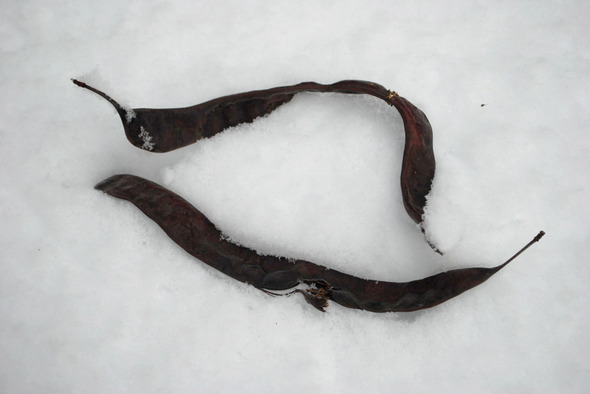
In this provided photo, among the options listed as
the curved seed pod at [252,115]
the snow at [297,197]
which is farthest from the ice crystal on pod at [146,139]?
the snow at [297,197]

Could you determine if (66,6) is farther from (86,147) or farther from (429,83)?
(429,83)

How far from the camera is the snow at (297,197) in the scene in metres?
2.47

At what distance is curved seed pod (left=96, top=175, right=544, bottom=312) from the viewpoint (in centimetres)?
237

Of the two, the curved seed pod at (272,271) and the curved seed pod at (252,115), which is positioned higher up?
the curved seed pod at (252,115)

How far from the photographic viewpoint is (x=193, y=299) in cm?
253

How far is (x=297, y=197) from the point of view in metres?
2.56

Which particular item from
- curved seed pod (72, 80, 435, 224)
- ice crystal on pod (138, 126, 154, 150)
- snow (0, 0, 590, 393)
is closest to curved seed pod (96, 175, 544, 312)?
snow (0, 0, 590, 393)

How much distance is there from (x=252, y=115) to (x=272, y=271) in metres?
0.99

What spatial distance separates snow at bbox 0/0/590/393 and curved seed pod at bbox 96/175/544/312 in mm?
108

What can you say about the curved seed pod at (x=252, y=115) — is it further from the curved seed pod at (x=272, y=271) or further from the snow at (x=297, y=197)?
the curved seed pod at (x=272, y=271)

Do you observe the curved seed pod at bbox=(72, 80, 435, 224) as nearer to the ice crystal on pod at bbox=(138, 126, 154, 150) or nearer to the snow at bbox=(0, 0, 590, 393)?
the ice crystal on pod at bbox=(138, 126, 154, 150)

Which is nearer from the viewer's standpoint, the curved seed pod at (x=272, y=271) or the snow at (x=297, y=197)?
the curved seed pod at (x=272, y=271)

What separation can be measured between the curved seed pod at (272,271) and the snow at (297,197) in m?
0.11

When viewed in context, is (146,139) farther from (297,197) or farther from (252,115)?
(297,197)
